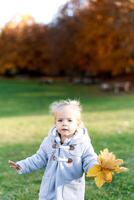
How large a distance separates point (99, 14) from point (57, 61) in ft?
44.1

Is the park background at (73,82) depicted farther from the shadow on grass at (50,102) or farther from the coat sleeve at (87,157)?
the coat sleeve at (87,157)

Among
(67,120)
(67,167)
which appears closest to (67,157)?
(67,167)

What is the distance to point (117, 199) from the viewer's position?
5406 mm

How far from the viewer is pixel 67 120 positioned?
411 centimetres

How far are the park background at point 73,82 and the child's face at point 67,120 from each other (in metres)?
1.61

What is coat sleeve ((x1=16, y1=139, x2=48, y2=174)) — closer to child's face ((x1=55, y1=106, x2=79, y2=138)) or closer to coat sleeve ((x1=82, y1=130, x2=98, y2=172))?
child's face ((x1=55, y1=106, x2=79, y2=138))

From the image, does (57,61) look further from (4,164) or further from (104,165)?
(104,165)

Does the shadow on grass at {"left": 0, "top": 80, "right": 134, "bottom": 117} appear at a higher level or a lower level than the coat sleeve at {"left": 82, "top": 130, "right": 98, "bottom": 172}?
lower

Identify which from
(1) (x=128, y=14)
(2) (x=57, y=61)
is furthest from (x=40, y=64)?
(1) (x=128, y=14)

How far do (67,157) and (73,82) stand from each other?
40686 mm

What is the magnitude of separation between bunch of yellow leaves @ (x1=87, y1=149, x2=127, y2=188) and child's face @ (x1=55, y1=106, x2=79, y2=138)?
35cm

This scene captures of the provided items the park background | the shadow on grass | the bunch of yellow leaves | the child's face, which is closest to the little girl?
the child's face

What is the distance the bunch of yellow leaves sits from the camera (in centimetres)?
387

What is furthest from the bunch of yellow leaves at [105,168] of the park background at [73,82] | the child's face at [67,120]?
the park background at [73,82]
